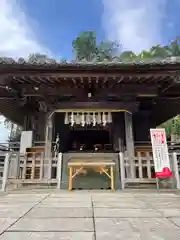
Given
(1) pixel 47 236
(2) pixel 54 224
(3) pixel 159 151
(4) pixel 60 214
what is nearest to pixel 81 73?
(3) pixel 159 151

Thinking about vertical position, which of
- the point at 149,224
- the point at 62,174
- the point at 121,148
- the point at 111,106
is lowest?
the point at 149,224

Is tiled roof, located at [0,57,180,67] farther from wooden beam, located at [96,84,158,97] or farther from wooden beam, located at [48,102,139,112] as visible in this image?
wooden beam, located at [48,102,139,112]

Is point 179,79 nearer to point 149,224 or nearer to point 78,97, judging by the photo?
point 78,97

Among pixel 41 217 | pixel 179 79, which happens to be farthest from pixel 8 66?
pixel 179 79

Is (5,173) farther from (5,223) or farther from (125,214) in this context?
(125,214)

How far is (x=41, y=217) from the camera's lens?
232 cm

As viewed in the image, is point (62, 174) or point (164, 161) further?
point (62, 174)

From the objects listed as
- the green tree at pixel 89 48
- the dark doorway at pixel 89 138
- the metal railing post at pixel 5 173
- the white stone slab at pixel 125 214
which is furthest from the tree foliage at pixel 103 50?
the white stone slab at pixel 125 214

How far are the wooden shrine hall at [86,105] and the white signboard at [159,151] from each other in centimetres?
46

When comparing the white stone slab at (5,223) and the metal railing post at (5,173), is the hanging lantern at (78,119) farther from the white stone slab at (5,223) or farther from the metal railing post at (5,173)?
the white stone slab at (5,223)

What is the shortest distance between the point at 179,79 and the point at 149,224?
15.3 ft

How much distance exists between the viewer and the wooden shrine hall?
5.38 meters

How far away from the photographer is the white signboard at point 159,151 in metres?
5.25

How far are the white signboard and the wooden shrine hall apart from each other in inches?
18.3
